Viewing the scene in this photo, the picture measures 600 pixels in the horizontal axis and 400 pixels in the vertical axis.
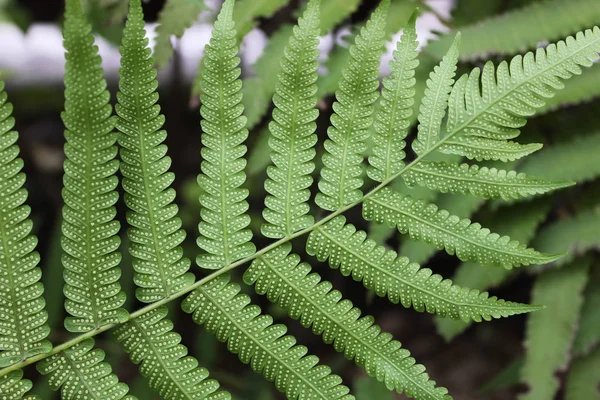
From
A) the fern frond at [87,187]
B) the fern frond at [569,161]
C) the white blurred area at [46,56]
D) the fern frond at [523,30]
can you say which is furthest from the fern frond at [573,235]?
the fern frond at [87,187]

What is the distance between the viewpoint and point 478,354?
223 cm

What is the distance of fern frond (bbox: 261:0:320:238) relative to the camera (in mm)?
884

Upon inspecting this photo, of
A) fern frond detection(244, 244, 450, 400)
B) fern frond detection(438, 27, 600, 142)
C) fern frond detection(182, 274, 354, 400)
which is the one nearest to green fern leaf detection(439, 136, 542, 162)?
fern frond detection(438, 27, 600, 142)

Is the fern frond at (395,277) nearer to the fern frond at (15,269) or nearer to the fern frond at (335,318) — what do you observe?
the fern frond at (335,318)

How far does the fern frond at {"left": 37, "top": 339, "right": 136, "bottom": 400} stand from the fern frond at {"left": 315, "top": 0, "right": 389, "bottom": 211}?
0.46 metres

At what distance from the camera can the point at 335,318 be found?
93 centimetres

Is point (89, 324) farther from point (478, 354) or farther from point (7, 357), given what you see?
point (478, 354)

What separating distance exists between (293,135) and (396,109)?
0.18m

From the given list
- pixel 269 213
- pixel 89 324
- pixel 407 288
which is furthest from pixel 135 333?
pixel 407 288

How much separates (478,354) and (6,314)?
1.90 m

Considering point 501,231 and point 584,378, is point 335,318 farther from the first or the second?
point 584,378

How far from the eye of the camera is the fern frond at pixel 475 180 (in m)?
0.90

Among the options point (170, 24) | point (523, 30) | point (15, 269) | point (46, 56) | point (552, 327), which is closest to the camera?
point (15, 269)

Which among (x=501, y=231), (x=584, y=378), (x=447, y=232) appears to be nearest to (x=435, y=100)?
(x=447, y=232)
